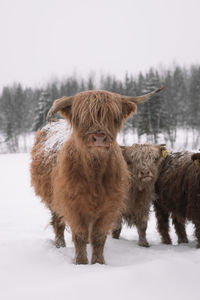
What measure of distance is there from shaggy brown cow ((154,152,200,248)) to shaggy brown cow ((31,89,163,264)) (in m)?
1.22

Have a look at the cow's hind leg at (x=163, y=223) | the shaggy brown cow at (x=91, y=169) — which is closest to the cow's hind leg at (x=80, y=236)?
the shaggy brown cow at (x=91, y=169)

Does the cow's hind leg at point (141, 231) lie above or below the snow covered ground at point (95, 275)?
below

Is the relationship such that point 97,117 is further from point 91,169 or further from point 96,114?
point 91,169

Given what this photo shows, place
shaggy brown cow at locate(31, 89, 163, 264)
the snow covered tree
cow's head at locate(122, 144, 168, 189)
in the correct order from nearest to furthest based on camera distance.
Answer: shaggy brown cow at locate(31, 89, 163, 264) < cow's head at locate(122, 144, 168, 189) < the snow covered tree

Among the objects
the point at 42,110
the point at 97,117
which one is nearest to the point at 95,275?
the point at 97,117

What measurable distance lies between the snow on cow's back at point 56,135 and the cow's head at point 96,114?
80cm

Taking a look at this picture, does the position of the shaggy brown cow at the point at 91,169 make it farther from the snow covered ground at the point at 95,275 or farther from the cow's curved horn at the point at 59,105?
the snow covered ground at the point at 95,275

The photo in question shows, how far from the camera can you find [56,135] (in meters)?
4.19

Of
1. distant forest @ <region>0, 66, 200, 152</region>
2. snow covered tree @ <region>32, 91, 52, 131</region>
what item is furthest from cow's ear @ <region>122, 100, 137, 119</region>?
snow covered tree @ <region>32, 91, 52, 131</region>

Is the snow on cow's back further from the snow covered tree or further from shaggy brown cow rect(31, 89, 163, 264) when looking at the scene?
the snow covered tree

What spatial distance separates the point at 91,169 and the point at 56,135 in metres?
1.39

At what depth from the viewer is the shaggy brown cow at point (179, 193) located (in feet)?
13.0

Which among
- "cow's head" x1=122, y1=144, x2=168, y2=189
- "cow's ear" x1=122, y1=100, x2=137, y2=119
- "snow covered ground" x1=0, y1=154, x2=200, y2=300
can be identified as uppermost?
"cow's ear" x1=122, y1=100, x2=137, y2=119

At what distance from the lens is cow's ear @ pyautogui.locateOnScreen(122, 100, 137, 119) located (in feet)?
10.2
